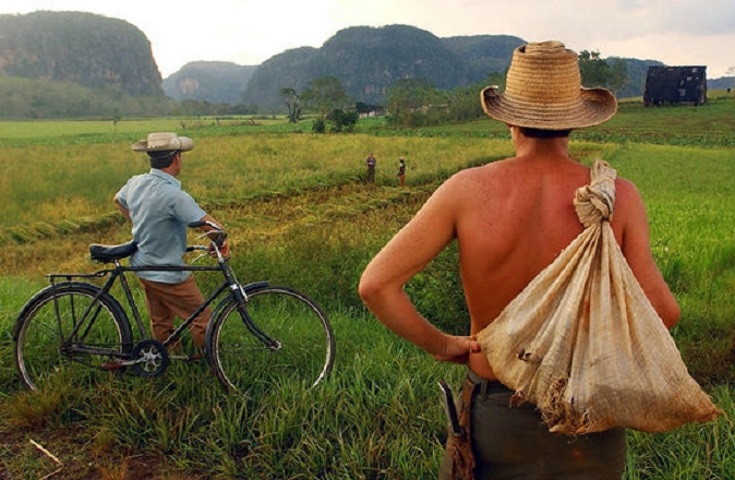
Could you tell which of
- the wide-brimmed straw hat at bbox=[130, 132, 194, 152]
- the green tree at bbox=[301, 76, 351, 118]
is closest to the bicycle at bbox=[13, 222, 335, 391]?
the wide-brimmed straw hat at bbox=[130, 132, 194, 152]

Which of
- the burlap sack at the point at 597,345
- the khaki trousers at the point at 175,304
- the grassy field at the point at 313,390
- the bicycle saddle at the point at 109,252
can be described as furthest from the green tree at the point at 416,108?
the burlap sack at the point at 597,345

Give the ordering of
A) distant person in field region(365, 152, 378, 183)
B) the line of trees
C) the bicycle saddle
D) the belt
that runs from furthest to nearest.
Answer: the line of trees → distant person in field region(365, 152, 378, 183) → the bicycle saddle → the belt

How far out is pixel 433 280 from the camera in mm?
6363

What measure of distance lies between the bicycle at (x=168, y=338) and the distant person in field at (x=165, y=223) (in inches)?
3.7

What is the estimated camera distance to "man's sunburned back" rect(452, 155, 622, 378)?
65.9 inches

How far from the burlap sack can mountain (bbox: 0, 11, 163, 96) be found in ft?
626

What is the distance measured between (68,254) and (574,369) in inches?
440

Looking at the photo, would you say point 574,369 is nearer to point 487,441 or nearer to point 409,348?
point 487,441

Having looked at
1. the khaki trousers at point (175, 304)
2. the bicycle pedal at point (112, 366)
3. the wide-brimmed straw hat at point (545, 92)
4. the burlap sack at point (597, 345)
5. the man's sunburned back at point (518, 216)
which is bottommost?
the bicycle pedal at point (112, 366)

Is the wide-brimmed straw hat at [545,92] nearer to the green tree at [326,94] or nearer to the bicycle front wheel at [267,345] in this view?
the bicycle front wheel at [267,345]

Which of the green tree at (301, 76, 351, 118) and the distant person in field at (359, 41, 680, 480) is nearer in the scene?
the distant person in field at (359, 41, 680, 480)

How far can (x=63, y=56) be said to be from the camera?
18725cm

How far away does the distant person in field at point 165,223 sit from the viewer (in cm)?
396

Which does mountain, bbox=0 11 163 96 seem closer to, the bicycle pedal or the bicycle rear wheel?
the bicycle rear wheel
